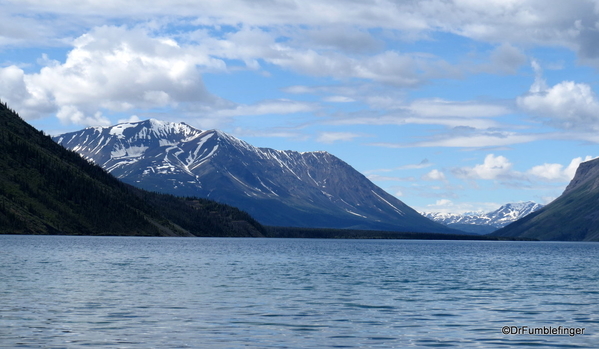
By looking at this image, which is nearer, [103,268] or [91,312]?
[91,312]

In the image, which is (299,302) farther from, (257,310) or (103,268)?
(103,268)

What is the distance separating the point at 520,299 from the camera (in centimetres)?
6412

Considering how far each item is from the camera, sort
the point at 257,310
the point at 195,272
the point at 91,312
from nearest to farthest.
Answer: the point at 91,312 → the point at 257,310 → the point at 195,272

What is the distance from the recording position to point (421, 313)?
52.3 metres

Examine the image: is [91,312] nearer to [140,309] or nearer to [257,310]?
[140,309]

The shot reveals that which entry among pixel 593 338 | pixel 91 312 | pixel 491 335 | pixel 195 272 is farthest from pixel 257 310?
pixel 195 272

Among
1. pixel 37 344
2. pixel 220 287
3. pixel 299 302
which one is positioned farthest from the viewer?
pixel 220 287

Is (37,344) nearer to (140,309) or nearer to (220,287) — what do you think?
(140,309)

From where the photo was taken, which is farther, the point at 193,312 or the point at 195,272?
the point at 195,272

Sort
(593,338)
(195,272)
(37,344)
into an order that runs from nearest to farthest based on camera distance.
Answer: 1. (37,344)
2. (593,338)
3. (195,272)

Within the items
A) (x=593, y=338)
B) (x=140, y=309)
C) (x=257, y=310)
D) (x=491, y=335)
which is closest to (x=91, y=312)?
(x=140, y=309)

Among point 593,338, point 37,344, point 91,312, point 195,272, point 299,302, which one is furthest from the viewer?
point 195,272

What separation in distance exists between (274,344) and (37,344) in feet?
40.8

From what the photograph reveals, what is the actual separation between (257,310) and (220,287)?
1914 cm
